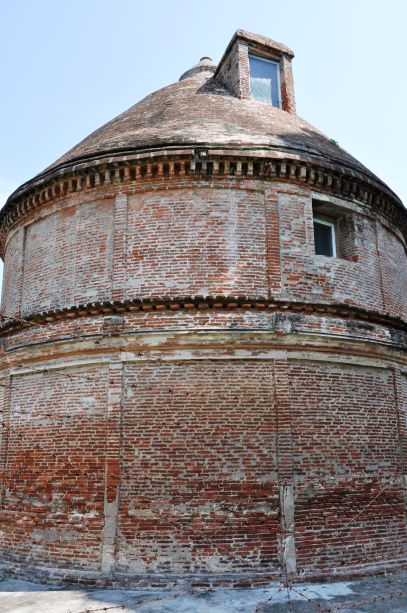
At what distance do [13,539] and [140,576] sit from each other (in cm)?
272

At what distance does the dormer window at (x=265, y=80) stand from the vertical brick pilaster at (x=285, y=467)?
318 inches

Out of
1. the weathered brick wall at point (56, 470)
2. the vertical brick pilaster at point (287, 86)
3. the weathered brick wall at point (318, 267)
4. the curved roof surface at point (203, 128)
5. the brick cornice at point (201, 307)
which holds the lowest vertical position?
the weathered brick wall at point (56, 470)

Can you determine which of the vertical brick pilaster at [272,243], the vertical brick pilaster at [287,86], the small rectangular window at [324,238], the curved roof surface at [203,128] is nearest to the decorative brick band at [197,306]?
the vertical brick pilaster at [272,243]

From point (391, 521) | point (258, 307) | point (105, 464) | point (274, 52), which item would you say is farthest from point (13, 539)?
point (274, 52)

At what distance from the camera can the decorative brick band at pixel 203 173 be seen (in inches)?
390

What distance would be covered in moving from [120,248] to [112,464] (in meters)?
4.01

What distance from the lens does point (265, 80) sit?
45.4 feet

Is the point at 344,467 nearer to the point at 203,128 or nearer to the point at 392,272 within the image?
the point at 392,272

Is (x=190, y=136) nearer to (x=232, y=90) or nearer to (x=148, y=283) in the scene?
(x=148, y=283)

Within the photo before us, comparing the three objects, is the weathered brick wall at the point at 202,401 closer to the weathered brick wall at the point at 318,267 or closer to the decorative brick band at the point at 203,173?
the weathered brick wall at the point at 318,267

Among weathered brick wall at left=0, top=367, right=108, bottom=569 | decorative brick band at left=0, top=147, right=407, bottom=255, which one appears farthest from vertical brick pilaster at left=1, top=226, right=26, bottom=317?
weathered brick wall at left=0, top=367, right=108, bottom=569

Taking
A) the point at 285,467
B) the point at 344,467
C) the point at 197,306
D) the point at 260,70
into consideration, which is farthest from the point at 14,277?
the point at 260,70

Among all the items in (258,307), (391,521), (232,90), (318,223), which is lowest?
(391,521)

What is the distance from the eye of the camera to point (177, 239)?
9719mm
